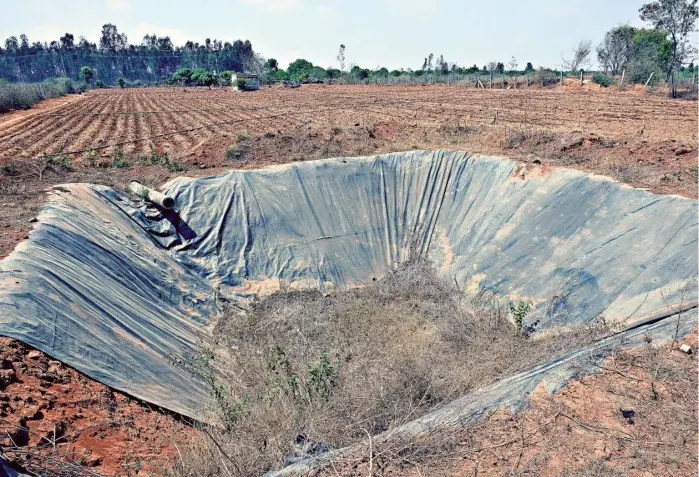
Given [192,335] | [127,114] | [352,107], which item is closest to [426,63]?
[352,107]

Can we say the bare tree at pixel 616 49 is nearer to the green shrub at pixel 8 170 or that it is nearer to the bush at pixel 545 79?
the bush at pixel 545 79

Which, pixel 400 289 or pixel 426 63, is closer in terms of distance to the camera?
pixel 400 289

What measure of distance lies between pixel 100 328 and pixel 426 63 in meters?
67.8

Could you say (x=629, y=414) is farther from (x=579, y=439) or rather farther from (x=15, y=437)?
(x=15, y=437)

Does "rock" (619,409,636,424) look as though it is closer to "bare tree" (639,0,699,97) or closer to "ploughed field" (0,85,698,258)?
"ploughed field" (0,85,698,258)

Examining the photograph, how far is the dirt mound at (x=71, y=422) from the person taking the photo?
150 inches

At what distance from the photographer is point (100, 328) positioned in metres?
5.70

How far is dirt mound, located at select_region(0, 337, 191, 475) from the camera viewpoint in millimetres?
3809

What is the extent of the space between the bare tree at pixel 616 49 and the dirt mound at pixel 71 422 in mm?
46332

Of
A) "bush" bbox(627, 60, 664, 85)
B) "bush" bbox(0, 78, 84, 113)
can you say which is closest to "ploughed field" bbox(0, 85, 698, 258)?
"bush" bbox(0, 78, 84, 113)

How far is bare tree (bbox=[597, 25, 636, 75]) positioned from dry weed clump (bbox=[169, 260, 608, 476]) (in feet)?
131

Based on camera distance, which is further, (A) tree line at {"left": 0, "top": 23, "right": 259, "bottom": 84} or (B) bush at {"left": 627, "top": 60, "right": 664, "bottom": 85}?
(A) tree line at {"left": 0, "top": 23, "right": 259, "bottom": 84}

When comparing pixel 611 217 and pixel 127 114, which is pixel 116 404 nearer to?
pixel 611 217

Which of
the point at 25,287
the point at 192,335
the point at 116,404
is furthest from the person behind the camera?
the point at 192,335
